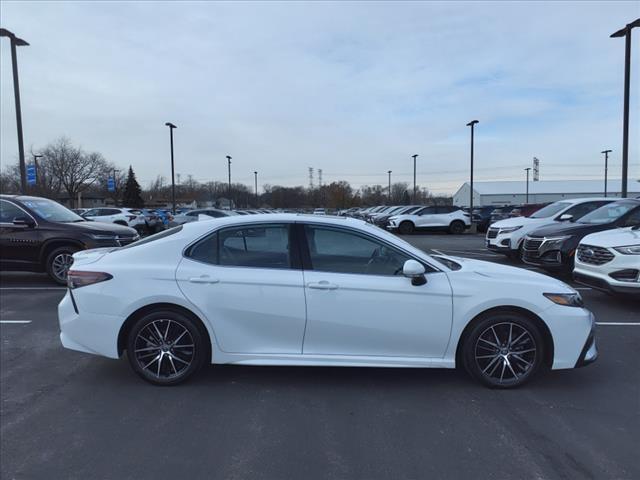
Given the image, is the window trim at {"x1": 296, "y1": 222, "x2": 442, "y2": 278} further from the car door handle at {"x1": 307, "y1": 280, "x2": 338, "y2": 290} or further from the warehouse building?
the warehouse building

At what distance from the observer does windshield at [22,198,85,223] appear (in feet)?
30.8

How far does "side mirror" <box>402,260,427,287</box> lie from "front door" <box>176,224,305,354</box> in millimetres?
892

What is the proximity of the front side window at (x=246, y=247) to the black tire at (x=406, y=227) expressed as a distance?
2257 centimetres

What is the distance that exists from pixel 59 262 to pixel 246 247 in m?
6.59

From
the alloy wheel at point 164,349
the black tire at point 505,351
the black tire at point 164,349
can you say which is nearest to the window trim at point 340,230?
the black tire at point 505,351

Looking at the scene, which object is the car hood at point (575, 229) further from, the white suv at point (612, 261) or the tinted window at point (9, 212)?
the tinted window at point (9, 212)

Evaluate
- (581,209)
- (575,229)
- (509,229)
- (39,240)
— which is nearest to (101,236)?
(39,240)

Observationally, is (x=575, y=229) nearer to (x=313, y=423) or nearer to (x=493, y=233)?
(x=493, y=233)

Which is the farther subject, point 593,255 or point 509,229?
point 509,229

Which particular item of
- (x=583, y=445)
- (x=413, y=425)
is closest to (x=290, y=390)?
(x=413, y=425)

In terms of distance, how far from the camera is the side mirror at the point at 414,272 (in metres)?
3.87

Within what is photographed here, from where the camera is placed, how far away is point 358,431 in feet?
11.2

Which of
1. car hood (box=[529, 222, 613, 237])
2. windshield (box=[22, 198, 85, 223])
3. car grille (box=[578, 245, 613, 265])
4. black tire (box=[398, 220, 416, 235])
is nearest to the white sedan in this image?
car grille (box=[578, 245, 613, 265])

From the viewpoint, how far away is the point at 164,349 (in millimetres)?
4160
